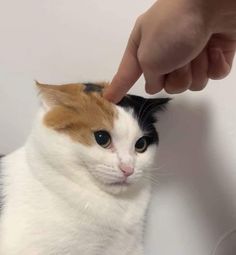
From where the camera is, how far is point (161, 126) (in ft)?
Answer: 3.59

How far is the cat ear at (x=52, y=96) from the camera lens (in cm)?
92

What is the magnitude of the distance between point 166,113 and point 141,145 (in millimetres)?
163

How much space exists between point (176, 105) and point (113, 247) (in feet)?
1.17

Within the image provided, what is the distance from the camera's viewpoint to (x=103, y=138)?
0.89 m

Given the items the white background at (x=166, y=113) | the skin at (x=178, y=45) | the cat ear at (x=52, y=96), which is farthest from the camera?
the white background at (x=166, y=113)

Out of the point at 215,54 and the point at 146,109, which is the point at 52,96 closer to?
the point at 146,109

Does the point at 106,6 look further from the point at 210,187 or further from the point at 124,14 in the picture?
the point at 210,187

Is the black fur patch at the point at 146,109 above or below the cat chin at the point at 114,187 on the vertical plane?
above

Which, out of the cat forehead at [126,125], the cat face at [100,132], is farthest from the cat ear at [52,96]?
the cat forehead at [126,125]

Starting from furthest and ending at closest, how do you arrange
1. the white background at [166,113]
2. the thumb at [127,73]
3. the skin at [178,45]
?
the white background at [166,113] → the thumb at [127,73] → the skin at [178,45]

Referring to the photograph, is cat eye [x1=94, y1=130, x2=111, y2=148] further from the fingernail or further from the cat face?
the fingernail

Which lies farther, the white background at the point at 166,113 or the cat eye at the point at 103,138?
the white background at the point at 166,113

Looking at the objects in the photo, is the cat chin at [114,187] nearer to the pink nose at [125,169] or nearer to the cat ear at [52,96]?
the pink nose at [125,169]

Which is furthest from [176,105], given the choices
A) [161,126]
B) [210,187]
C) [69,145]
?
[69,145]
